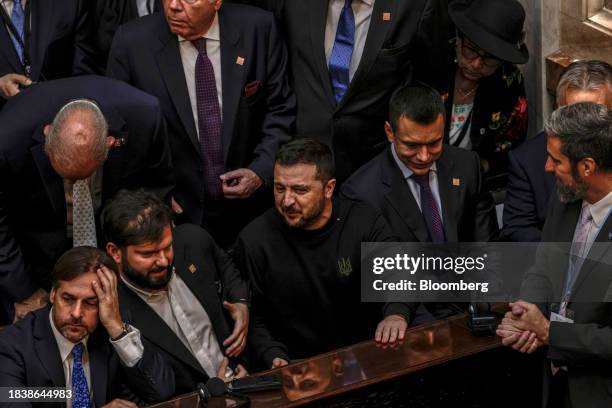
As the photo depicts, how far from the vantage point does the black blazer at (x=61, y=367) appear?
3436 mm

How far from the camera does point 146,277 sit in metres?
3.79

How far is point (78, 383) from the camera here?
11.5 feet

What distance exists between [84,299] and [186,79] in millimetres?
1234

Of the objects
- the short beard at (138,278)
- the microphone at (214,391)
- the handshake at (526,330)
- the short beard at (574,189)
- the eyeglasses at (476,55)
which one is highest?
the eyeglasses at (476,55)

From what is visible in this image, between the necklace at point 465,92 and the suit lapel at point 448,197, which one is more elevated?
the necklace at point 465,92

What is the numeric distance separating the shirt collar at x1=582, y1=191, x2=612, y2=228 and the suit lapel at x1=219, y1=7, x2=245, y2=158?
148cm

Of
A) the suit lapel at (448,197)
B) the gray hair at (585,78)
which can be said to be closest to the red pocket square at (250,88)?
the suit lapel at (448,197)

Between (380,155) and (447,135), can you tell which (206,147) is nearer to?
(380,155)

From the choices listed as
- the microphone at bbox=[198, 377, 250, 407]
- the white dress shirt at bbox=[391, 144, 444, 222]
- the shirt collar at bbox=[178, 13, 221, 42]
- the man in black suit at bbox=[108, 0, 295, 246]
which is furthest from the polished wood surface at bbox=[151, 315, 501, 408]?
the shirt collar at bbox=[178, 13, 221, 42]

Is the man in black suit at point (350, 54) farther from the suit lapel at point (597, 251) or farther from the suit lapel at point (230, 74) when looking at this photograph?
the suit lapel at point (597, 251)

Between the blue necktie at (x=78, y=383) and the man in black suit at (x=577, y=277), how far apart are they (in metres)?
1.30

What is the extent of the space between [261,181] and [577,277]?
1398 mm

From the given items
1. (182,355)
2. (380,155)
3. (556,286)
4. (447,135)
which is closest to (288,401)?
(182,355)

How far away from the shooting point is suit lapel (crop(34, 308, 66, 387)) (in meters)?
3.46
